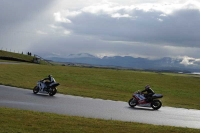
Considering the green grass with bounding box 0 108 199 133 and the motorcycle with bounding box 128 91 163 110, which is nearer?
the green grass with bounding box 0 108 199 133

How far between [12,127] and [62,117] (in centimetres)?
319

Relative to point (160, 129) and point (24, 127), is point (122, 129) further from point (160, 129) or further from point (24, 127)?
point (24, 127)

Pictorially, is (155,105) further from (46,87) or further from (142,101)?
(46,87)

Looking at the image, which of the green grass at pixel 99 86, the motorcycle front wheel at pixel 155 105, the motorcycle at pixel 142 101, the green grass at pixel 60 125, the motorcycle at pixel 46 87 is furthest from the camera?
the green grass at pixel 99 86

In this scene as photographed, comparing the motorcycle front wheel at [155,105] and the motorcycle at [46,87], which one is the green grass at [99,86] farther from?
the motorcycle front wheel at [155,105]

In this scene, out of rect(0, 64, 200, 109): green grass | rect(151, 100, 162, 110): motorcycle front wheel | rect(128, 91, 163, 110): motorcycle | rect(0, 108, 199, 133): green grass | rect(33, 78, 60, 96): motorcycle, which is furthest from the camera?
rect(0, 64, 200, 109): green grass

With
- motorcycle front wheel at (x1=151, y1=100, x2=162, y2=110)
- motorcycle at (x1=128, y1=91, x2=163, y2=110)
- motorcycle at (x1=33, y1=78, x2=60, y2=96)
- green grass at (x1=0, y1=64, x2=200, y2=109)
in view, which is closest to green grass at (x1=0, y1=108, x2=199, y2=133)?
motorcycle at (x1=128, y1=91, x2=163, y2=110)

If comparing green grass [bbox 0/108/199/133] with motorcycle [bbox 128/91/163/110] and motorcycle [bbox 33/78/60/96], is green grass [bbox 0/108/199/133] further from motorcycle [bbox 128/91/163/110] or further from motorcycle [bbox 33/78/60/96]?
motorcycle [bbox 33/78/60/96]

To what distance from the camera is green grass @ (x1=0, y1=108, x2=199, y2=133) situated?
1140cm

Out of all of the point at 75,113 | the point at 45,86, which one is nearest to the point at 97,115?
the point at 75,113

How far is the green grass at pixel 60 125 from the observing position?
37.4 ft

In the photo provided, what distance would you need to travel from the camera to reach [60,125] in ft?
40.4

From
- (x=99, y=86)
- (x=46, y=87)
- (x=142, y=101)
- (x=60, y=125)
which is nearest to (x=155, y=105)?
(x=142, y=101)

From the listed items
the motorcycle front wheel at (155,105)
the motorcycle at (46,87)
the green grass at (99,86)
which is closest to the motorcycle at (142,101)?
the motorcycle front wheel at (155,105)
